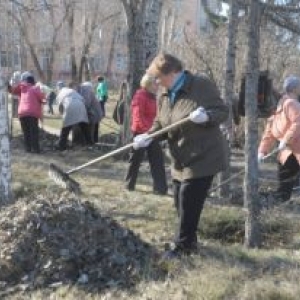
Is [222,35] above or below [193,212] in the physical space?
above

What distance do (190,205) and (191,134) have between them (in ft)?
1.98

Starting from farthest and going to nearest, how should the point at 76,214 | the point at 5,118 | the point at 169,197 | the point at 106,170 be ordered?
1. the point at 106,170
2. the point at 169,197
3. the point at 5,118
4. the point at 76,214

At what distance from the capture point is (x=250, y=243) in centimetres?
620

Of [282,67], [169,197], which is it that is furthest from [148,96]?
[282,67]

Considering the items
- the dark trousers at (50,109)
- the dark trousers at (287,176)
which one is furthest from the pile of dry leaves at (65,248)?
the dark trousers at (50,109)

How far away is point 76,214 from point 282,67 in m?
10.5

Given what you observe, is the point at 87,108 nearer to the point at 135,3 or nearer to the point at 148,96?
the point at 135,3

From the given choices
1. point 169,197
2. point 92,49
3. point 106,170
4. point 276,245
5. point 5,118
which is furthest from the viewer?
point 92,49

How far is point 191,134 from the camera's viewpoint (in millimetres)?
5348

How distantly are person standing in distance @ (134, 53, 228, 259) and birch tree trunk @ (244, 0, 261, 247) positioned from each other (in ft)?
1.68

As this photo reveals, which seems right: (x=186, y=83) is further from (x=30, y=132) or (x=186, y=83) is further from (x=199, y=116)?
(x=30, y=132)

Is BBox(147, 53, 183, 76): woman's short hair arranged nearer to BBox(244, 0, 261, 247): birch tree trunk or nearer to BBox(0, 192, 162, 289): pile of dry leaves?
BBox(244, 0, 261, 247): birch tree trunk

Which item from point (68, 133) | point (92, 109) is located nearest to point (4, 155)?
point (68, 133)

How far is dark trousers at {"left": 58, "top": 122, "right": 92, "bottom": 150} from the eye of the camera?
537 inches
